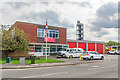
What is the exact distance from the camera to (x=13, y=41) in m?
22.4

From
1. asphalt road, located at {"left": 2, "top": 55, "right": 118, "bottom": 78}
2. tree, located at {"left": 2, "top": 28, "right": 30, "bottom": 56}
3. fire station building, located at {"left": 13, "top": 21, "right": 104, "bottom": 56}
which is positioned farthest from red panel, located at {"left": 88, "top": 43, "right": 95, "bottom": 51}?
asphalt road, located at {"left": 2, "top": 55, "right": 118, "bottom": 78}

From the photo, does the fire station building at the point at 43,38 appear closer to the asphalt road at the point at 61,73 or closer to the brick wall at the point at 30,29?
the brick wall at the point at 30,29

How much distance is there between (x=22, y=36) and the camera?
2345 cm

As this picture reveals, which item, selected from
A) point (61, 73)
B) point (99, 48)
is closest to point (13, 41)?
point (61, 73)

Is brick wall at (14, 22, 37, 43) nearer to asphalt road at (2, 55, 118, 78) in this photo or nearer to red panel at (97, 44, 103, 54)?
asphalt road at (2, 55, 118, 78)

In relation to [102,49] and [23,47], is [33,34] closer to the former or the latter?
[23,47]

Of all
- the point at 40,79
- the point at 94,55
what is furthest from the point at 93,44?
the point at 40,79

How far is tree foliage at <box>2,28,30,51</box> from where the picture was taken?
22.1 m

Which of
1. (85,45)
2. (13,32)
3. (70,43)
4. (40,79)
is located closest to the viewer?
(40,79)

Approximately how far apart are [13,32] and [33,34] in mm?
8231

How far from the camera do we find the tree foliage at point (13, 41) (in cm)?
2212

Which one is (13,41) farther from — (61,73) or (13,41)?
(61,73)

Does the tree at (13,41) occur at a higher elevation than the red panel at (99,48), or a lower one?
higher

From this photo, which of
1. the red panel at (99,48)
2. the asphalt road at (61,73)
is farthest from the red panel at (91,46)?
the asphalt road at (61,73)
